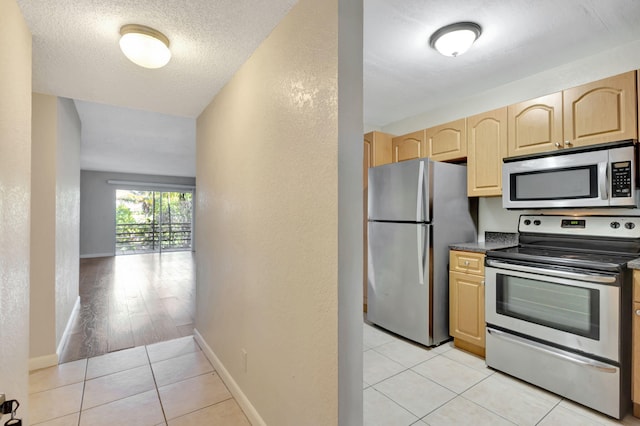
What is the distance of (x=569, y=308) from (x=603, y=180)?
3.06 ft

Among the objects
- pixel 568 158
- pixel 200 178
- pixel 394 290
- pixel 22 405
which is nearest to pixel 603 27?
pixel 568 158

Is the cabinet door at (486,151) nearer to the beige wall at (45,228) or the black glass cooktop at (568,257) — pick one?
the black glass cooktop at (568,257)

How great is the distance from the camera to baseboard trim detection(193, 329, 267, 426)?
1747 mm

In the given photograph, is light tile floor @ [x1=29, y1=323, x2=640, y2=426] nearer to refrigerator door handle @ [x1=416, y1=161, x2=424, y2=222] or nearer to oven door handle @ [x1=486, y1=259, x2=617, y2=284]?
oven door handle @ [x1=486, y1=259, x2=617, y2=284]

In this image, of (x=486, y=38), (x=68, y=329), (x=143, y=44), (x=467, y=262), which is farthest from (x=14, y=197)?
(x=467, y=262)

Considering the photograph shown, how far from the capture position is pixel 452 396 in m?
2.05

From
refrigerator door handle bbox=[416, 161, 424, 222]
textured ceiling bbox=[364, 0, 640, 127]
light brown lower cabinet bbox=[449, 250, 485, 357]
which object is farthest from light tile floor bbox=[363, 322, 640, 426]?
textured ceiling bbox=[364, 0, 640, 127]

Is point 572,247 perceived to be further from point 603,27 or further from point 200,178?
point 200,178

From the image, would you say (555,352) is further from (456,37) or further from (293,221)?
(456,37)

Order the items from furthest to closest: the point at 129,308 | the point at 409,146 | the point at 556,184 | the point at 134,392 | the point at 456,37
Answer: the point at 129,308
the point at 409,146
the point at 556,184
the point at 134,392
the point at 456,37

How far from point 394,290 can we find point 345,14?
98.6 inches

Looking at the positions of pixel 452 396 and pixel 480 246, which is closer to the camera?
pixel 452 396

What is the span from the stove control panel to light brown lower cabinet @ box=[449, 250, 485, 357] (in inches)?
22.6

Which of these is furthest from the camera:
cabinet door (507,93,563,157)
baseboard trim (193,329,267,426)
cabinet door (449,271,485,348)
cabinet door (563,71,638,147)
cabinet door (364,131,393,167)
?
cabinet door (364,131,393,167)
